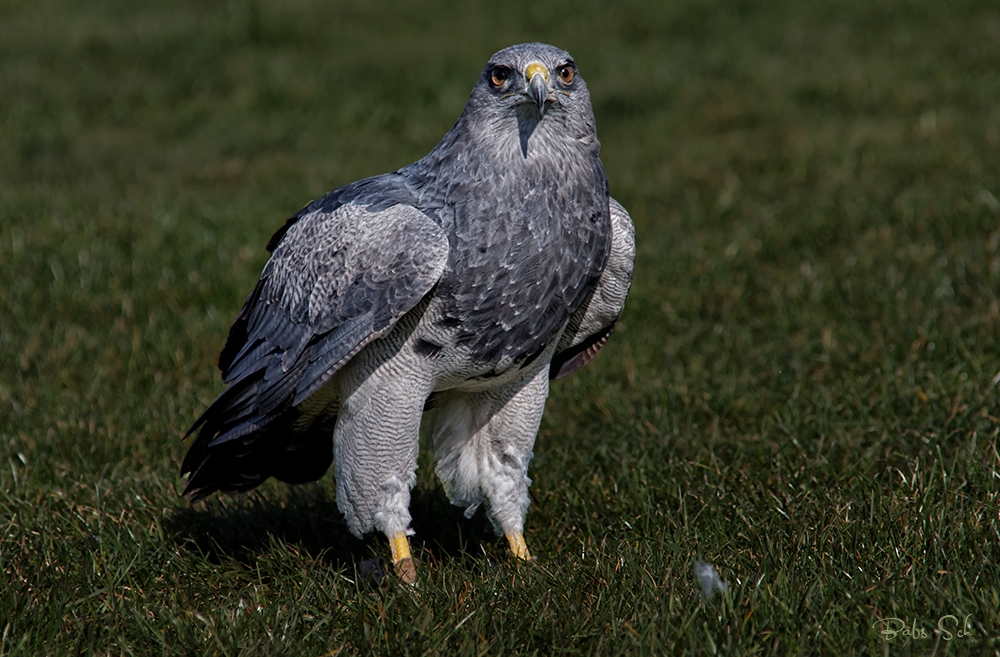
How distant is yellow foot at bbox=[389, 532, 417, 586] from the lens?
355 cm

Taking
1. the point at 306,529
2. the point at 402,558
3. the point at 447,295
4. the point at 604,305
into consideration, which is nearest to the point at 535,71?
the point at 447,295

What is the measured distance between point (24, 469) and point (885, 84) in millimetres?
7749

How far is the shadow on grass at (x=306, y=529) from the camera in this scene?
13.4 ft

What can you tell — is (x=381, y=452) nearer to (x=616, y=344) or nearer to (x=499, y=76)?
(x=499, y=76)

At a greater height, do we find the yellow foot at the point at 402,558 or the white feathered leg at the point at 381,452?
the white feathered leg at the point at 381,452

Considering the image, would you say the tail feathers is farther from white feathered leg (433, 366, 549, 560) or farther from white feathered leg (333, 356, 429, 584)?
white feathered leg (433, 366, 549, 560)

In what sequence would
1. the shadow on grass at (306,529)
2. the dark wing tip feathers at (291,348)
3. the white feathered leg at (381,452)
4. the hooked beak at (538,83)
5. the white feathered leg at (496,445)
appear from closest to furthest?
the hooked beak at (538,83) < the dark wing tip feathers at (291,348) < the white feathered leg at (381,452) < the white feathered leg at (496,445) < the shadow on grass at (306,529)

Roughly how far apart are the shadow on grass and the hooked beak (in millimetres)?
1834

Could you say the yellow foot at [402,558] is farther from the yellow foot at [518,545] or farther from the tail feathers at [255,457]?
the tail feathers at [255,457]

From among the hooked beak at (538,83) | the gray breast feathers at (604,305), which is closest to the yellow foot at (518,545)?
the gray breast feathers at (604,305)

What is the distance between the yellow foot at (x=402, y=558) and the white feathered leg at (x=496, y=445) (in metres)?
0.35

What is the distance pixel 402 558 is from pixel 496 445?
554 millimetres

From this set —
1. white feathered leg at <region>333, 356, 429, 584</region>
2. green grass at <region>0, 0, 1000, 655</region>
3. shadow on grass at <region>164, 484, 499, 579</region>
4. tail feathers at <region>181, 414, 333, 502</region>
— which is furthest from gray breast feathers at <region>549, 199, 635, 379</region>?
tail feathers at <region>181, 414, 333, 502</region>

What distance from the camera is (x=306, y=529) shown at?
4.29 m
